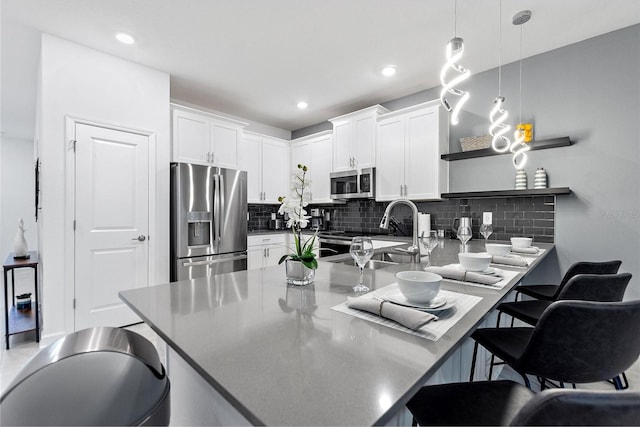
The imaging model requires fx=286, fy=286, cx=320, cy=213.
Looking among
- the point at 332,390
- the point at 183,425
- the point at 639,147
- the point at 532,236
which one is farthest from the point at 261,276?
the point at 639,147

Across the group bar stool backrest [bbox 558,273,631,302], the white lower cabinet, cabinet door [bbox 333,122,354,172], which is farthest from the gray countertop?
cabinet door [bbox 333,122,354,172]

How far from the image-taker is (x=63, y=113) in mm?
2570

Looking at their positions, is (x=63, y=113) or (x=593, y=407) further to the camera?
(x=63, y=113)

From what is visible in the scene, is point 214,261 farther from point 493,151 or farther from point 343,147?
point 493,151

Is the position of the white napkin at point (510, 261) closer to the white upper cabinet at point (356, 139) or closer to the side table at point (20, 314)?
the white upper cabinet at point (356, 139)

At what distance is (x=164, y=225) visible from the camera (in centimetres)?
315

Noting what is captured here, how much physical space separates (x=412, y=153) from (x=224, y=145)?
2480 millimetres

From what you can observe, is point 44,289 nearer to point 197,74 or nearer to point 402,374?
point 197,74

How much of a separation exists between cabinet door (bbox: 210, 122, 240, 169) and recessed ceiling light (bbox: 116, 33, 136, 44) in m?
1.26

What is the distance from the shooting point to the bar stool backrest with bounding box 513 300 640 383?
870mm

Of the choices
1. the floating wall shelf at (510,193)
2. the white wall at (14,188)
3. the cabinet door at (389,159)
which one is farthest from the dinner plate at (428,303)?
the white wall at (14,188)

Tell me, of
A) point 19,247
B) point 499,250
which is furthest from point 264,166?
point 499,250

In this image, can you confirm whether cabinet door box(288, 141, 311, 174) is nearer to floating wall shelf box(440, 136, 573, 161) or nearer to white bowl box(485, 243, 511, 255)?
floating wall shelf box(440, 136, 573, 161)

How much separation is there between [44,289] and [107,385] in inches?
104
